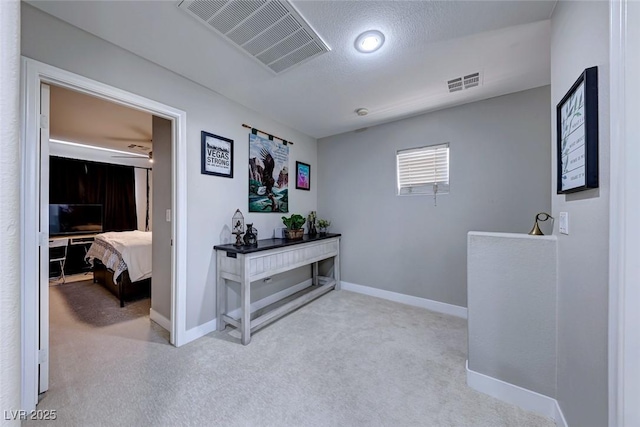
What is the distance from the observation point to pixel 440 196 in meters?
3.00

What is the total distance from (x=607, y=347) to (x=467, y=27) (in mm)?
1922

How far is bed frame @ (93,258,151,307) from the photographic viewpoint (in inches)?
124

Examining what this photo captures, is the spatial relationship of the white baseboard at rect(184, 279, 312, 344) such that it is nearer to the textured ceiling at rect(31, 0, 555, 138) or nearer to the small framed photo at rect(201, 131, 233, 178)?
the small framed photo at rect(201, 131, 233, 178)

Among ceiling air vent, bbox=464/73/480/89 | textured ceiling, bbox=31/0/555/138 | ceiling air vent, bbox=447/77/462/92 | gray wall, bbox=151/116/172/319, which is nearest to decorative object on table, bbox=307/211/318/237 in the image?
textured ceiling, bbox=31/0/555/138

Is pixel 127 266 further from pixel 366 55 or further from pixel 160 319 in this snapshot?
pixel 366 55

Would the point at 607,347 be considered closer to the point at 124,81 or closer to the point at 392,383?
the point at 392,383

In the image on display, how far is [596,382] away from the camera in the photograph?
1.08m

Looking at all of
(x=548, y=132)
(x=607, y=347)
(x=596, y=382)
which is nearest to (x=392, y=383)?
(x=596, y=382)

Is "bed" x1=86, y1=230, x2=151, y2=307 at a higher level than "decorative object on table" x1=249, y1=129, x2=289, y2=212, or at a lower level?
lower

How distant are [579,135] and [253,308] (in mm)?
3109

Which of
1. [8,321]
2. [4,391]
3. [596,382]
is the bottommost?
[596,382]

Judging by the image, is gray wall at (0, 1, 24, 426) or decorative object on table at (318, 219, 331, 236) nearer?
gray wall at (0, 1, 24, 426)

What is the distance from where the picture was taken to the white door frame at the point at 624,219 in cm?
88

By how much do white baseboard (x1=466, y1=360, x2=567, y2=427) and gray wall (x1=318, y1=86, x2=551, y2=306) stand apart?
122 centimetres
